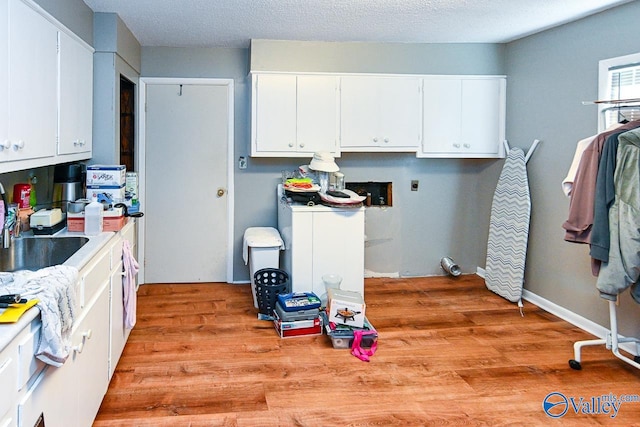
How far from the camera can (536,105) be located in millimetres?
4598

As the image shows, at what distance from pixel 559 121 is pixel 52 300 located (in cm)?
388

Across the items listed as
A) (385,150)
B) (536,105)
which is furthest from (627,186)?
(385,150)

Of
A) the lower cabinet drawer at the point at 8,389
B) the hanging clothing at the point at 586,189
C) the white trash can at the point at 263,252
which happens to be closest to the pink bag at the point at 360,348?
the white trash can at the point at 263,252

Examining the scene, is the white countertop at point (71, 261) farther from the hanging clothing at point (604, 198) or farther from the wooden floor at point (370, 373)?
the hanging clothing at point (604, 198)

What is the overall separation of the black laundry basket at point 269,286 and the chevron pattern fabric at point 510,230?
1939mm

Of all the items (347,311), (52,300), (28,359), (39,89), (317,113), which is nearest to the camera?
(28,359)

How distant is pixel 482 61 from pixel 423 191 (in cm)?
134

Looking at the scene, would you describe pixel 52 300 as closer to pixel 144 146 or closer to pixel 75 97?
pixel 75 97

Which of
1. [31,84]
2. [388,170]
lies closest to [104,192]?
[31,84]

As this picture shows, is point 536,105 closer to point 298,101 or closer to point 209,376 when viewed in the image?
point 298,101

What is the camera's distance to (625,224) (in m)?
2.87

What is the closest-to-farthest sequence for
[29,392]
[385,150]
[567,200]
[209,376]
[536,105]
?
[29,392], [209,376], [567,200], [536,105], [385,150]

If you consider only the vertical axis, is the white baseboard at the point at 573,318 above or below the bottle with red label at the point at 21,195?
below

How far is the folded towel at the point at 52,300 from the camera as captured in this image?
1.68 m
